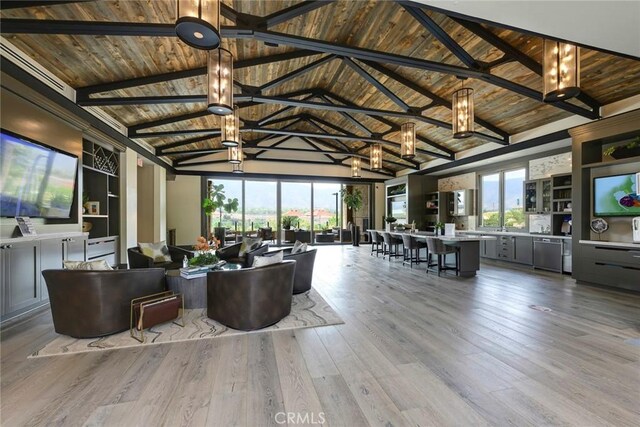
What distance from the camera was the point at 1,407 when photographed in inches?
73.2

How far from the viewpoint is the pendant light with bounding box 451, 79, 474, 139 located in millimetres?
4004

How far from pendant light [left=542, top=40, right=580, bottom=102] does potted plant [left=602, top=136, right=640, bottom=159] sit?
3.15 metres

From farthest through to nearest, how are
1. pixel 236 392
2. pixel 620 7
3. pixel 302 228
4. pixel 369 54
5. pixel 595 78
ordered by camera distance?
pixel 302 228 → pixel 595 78 → pixel 369 54 → pixel 620 7 → pixel 236 392

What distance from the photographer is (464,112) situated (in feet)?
13.2

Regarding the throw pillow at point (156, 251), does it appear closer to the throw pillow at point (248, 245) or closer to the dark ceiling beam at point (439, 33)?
the throw pillow at point (248, 245)

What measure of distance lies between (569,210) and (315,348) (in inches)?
268

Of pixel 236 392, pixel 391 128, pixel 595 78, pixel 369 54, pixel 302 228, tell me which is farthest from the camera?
pixel 302 228

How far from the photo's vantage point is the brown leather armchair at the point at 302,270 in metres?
4.36

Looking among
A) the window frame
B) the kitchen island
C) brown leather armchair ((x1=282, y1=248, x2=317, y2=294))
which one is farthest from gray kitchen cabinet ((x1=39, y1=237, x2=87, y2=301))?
the window frame

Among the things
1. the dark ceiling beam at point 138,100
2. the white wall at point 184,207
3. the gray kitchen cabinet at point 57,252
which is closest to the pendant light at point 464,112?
the dark ceiling beam at point 138,100

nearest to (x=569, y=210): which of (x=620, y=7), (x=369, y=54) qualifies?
(x=620, y=7)

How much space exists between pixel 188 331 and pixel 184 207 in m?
8.52

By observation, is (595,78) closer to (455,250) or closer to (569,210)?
(569,210)

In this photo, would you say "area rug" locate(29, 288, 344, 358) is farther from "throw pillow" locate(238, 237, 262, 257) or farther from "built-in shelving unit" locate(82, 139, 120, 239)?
"built-in shelving unit" locate(82, 139, 120, 239)
